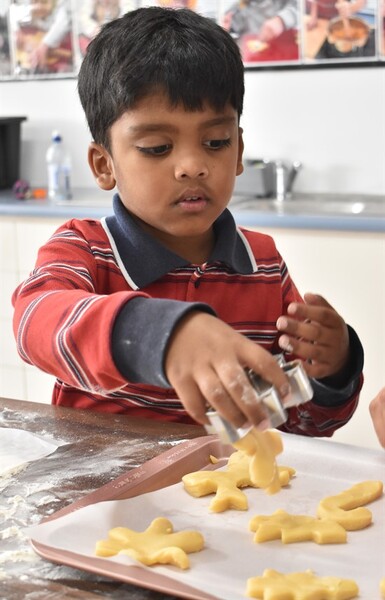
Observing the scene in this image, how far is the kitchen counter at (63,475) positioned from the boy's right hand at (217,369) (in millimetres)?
168

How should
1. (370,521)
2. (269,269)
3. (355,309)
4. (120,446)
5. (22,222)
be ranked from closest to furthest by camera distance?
(370,521)
(120,446)
(269,269)
(355,309)
(22,222)

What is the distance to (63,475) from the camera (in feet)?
3.49

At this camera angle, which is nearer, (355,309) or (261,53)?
(355,309)

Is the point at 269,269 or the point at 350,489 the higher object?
the point at 269,269

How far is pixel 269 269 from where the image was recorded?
1477 mm

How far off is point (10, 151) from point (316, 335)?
2.58 meters

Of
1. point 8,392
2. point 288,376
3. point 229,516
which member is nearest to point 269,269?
point 229,516

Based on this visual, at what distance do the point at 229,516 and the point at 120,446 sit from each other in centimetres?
23

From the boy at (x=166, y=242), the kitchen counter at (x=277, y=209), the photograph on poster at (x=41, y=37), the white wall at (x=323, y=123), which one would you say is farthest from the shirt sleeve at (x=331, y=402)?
the photograph on poster at (x=41, y=37)

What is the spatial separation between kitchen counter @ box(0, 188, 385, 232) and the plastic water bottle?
0.09 m

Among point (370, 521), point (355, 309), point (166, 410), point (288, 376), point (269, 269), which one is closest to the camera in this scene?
point (288, 376)

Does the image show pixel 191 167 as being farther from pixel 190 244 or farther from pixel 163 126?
pixel 190 244

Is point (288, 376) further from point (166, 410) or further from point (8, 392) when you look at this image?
point (8, 392)

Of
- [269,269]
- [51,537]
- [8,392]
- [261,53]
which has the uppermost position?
[261,53]
